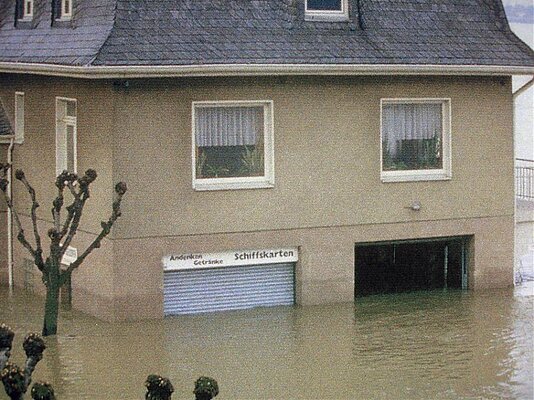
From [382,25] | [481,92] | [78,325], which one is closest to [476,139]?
[481,92]

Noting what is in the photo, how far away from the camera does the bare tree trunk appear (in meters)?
22.6

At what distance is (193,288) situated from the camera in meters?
25.0

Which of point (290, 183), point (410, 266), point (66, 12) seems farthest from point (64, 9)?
point (410, 266)

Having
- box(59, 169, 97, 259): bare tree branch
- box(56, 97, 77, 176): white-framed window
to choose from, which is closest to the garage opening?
box(56, 97, 77, 176): white-framed window

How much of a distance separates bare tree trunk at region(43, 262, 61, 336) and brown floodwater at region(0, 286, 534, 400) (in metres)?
0.19

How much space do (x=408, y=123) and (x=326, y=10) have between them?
2224 mm

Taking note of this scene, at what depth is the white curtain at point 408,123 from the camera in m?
26.4

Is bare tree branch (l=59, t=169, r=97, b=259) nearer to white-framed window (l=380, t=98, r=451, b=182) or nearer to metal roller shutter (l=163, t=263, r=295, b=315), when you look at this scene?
metal roller shutter (l=163, t=263, r=295, b=315)

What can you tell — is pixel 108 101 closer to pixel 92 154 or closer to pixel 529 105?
pixel 92 154

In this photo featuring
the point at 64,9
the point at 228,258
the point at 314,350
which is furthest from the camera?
the point at 64,9

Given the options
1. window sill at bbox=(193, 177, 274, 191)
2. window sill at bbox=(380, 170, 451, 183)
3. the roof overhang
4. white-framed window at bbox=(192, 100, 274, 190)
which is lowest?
window sill at bbox=(193, 177, 274, 191)

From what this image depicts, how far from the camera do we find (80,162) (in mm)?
25312

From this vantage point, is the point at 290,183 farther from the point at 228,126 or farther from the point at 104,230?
the point at 104,230

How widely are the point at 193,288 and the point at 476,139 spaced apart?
541 cm
